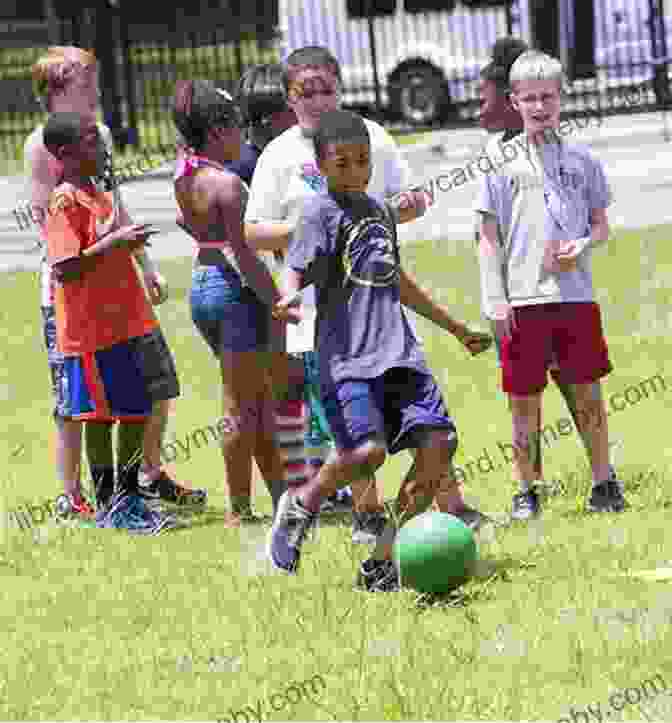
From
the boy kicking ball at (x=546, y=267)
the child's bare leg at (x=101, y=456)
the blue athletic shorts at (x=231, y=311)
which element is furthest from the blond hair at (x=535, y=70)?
the child's bare leg at (x=101, y=456)

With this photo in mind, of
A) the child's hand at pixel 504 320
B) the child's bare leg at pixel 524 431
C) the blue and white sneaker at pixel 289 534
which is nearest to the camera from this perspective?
the blue and white sneaker at pixel 289 534

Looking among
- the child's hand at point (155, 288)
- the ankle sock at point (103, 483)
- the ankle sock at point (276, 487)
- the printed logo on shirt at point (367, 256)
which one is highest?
the printed logo on shirt at point (367, 256)

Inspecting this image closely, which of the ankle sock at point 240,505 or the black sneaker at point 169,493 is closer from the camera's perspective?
the ankle sock at point 240,505

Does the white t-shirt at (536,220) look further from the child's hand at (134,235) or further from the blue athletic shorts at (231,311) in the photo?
the child's hand at (134,235)

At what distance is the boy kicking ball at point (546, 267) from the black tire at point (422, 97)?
77.3ft

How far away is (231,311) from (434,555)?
196cm

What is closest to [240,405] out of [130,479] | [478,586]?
[130,479]

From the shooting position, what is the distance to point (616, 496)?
28.9ft

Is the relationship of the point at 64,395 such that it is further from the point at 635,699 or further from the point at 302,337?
the point at 635,699

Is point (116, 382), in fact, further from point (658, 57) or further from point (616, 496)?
point (658, 57)

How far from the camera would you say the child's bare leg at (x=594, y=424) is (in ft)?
28.9

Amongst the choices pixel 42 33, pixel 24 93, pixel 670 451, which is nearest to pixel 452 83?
pixel 24 93

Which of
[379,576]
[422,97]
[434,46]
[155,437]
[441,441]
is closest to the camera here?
[441,441]

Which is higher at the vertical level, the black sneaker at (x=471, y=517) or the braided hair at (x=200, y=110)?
the braided hair at (x=200, y=110)
